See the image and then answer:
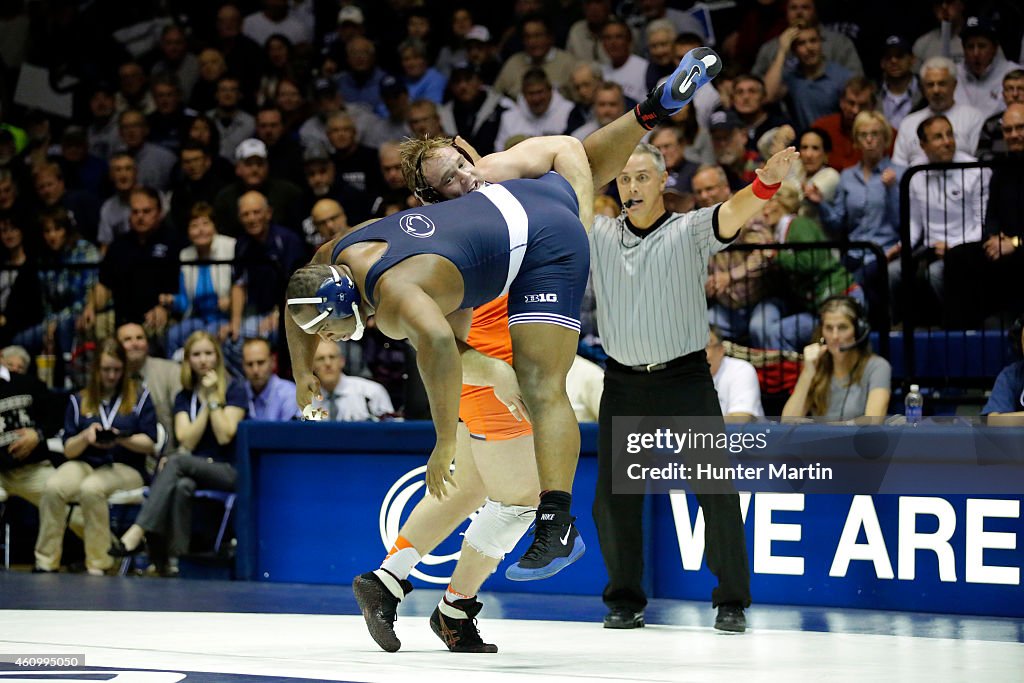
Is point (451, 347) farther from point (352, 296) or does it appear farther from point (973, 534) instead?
point (973, 534)

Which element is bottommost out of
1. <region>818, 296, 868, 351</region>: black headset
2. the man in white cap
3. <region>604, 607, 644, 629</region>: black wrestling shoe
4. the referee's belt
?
<region>604, 607, 644, 629</region>: black wrestling shoe

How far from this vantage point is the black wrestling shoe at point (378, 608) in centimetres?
484

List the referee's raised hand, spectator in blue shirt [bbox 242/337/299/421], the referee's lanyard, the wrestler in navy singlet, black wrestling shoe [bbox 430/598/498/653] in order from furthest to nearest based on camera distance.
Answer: the referee's lanyard < spectator in blue shirt [bbox 242/337/299/421] < the referee's raised hand < black wrestling shoe [bbox 430/598/498/653] < the wrestler in navy singlet

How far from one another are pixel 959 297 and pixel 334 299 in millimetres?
4421

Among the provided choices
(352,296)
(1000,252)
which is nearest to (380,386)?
(1000,252)

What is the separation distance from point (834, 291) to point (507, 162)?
3449mm

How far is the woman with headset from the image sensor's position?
695cm

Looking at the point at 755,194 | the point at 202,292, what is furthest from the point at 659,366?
the point at 202,292

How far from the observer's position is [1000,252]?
7457mm

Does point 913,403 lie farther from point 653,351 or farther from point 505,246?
point 505,246

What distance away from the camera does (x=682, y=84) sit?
4762mm

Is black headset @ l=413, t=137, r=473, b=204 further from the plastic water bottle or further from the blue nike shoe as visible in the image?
the plastic water bottle

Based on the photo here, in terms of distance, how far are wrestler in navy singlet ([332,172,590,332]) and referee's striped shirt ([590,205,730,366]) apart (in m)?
1.34

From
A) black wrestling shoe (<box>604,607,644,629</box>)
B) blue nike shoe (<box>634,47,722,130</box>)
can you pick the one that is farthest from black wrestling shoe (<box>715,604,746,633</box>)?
blue nike shoe (<box>634,47,722,130</box>)
